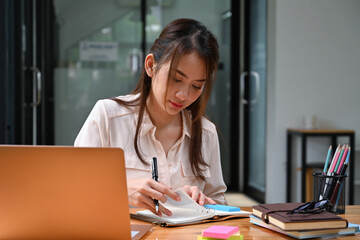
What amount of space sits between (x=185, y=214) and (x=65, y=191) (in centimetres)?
45

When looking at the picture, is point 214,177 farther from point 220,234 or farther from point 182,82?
point 220,234

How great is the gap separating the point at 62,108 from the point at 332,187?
381cm

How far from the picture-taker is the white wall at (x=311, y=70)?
4090 mm

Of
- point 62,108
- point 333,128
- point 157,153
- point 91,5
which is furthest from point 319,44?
point 157,153

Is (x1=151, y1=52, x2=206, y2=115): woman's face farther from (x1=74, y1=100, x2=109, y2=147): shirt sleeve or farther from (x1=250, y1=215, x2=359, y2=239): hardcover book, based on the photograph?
(x1=250, y1=215, x2=359, y2=239): hardcover book

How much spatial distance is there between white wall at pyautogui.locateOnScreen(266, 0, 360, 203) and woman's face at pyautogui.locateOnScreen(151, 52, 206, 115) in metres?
2.64

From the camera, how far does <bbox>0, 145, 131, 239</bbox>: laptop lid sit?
909mm

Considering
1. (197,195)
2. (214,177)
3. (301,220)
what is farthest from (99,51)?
(301,220)

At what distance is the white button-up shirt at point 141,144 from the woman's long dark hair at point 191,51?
23 mm

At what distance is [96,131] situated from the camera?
166 cm

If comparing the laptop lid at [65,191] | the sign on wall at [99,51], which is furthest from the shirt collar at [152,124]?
the sign on wall at [99,51]

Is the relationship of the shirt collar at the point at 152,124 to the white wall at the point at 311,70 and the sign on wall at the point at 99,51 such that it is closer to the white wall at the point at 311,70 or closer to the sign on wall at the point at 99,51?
the white wall at the point at 311,70

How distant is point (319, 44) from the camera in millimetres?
4129

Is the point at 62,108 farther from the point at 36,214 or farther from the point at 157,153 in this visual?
the point at 36,214
